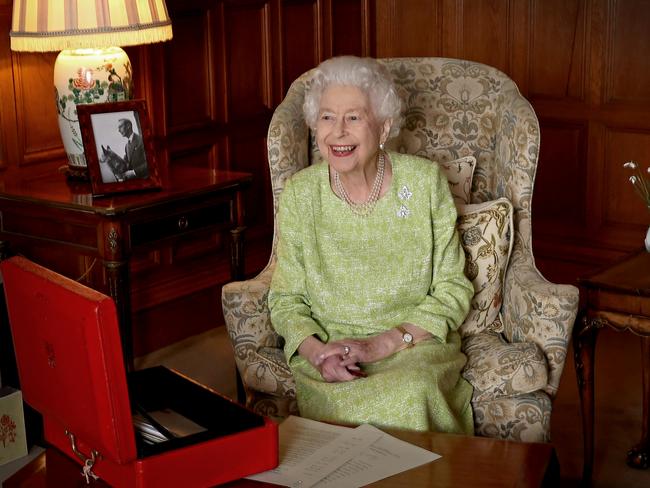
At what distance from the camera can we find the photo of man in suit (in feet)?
9.43

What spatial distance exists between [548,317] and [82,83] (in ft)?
4.71

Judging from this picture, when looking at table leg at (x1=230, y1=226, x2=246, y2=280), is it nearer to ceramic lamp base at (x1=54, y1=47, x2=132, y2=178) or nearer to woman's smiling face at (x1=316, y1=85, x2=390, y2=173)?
ceramic lamp base at (x1=54, y1=47, x2=132, y2=178)

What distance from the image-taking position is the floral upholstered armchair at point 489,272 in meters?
2.43

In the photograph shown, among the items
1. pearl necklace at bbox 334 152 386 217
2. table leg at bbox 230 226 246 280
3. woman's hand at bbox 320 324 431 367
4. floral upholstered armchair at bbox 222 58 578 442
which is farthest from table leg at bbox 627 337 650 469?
table leg at bbox 230 226 246 280

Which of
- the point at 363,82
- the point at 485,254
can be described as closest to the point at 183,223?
the point at 363,82

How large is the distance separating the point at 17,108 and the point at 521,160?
157 centimetres

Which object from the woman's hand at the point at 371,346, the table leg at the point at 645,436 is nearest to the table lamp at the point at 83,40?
the woman's hand at the point at 371,346

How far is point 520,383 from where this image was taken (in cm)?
240

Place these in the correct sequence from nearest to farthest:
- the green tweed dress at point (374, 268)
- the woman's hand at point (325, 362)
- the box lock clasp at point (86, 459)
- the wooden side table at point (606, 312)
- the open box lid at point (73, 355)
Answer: the open box lid at point (73, 355) → the box lock clasp at point (86, 459) → the woman's hand at point (325, 362) → the green tweed dress at point (374, 268) → the wooden side table at point (606, 312)

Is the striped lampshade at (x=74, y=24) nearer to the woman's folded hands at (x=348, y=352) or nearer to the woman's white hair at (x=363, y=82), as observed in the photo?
the woman's white hair at (x=363, y=82)

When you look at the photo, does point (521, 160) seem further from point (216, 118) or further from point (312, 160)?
point (216, 118)

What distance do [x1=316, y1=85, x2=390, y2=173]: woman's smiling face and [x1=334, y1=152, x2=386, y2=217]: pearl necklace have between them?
2.6 inches

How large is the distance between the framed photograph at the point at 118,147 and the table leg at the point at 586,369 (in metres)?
1.22

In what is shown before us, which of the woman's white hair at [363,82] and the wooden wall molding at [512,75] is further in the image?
the wooden wall molding at [512,75]
